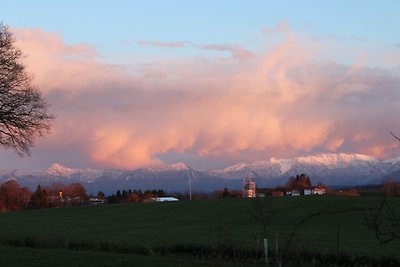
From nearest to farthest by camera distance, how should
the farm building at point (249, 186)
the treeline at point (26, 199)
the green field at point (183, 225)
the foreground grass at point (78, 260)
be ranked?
1. the foreground grass at point (78, 260)
2. the green field at point (183, 225)
3. the treeline at point (26, 199)
4. the farm building at point (249, 186)

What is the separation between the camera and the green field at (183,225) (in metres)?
33.1

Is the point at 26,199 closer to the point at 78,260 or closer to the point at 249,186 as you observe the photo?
the point at 249,186

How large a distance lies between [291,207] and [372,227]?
232 feet

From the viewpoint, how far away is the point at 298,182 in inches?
7726

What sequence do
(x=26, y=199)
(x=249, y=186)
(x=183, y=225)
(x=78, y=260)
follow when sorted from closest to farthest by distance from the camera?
(x=78, y=260) → (x=183, y=225) → (x=249, y=186) → (x=26, y=199)

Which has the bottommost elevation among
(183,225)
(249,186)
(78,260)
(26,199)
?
(183,225)

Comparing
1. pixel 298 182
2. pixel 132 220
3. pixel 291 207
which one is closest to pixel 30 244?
pixel 132 220

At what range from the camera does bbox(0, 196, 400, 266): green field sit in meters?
33.1

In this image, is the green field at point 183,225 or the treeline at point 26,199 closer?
the green field at point 183,225

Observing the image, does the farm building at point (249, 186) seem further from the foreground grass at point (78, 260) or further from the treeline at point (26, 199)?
the foreground grass at point (78, 260)

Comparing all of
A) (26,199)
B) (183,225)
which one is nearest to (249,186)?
(26,199)

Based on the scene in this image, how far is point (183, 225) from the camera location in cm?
6053

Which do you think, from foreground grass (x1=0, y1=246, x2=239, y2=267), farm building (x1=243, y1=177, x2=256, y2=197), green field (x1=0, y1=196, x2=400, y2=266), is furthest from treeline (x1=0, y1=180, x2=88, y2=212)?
foreground grass (x1=0, y1=246, x2=239, y2=267)

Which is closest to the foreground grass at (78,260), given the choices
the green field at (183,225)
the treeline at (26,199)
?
the green field at (183,225)
